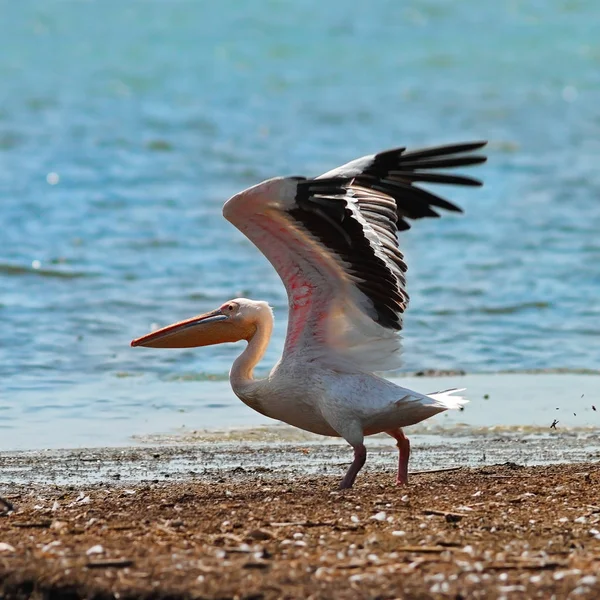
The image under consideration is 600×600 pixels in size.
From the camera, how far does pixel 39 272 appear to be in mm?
13852

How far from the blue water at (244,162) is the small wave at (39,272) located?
3cm

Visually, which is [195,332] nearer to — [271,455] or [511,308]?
[271,455]

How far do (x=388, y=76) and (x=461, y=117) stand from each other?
5.60 m

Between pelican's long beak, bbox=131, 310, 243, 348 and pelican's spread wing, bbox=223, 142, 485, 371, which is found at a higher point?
pelican's spread wing, bbox=223, 142, 485, 371

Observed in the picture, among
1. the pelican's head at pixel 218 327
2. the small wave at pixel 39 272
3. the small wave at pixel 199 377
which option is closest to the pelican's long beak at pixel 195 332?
the pelican's head at pixel 218 327

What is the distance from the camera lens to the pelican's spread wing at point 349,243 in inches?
270

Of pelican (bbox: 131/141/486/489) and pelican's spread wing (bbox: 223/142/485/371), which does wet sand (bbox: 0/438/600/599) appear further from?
pelican's spread wing (bbox: 223/142/485/371)

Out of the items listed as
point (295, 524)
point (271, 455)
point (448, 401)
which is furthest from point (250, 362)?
point (295, 524)

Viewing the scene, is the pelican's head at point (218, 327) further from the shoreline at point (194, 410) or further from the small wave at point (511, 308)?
the small wave at point (511, 308)

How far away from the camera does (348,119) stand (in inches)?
972

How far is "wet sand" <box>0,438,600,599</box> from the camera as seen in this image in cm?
479

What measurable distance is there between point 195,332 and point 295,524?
265 cm

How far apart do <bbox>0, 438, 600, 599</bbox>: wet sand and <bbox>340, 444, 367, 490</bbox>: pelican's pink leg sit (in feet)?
0.28

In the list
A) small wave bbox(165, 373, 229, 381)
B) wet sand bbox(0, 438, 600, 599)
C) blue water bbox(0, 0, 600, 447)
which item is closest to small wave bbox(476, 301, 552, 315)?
blue water bbox(0, 0, 600, 447)
